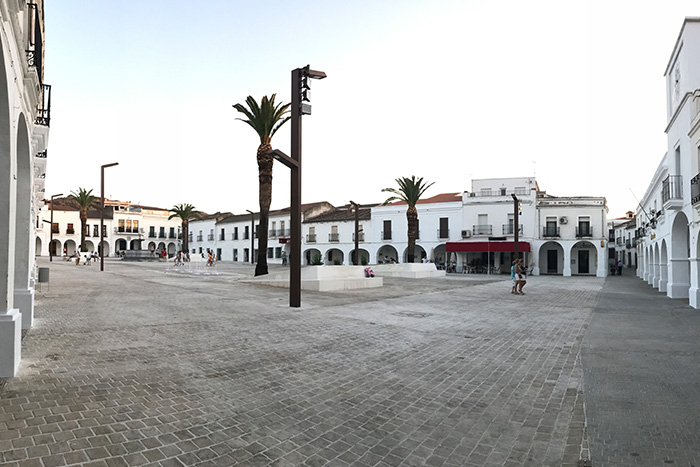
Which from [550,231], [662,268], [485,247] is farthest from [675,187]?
[550,231]

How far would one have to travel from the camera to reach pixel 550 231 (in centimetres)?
4119

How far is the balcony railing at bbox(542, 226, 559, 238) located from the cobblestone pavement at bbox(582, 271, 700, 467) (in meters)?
32.6

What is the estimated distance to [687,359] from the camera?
22.6 feet

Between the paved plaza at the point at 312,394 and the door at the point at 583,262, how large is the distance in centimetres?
3580

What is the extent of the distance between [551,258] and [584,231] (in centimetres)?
462

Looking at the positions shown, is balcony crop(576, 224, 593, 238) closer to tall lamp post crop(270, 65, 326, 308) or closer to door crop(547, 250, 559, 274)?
door crop(547, 250, 559, 274)

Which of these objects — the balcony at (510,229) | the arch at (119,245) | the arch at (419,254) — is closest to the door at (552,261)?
the balcony at (510,229)

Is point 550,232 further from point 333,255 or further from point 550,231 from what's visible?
point 333,255

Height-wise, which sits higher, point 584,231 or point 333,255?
point 584,231

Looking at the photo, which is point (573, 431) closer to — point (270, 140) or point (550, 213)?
point (270, 140)

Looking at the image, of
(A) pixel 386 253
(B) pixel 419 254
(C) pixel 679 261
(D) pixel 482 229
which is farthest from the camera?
(A) pixel 386 253

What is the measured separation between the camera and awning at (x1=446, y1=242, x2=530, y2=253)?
131 ft

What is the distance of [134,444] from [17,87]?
195 inches

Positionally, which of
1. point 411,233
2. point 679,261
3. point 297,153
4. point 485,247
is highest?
point 297,153
